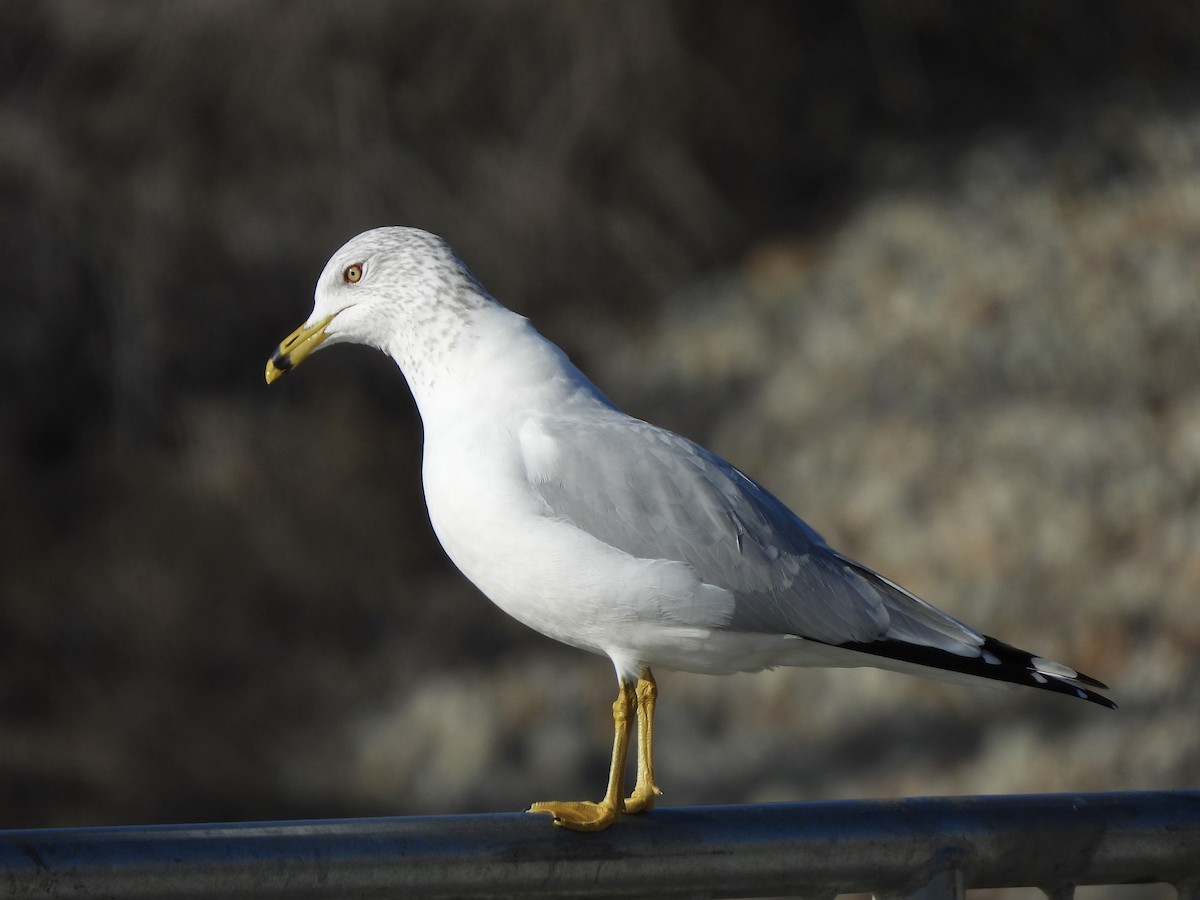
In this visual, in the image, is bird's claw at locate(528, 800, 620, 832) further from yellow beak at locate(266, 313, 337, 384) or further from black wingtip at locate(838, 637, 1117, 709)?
yellow beak at locate(266, 313, 337, 384)

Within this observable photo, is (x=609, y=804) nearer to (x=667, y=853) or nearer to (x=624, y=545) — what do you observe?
(x=667, y=853)

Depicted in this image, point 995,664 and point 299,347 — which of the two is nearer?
point 995,664

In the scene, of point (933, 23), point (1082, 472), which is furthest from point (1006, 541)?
point (933, 23)

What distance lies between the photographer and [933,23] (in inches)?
269

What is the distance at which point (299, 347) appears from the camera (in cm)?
193

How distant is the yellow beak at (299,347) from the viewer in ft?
6.31

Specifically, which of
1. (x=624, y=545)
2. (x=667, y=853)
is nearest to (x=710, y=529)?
(x=624, y=545)

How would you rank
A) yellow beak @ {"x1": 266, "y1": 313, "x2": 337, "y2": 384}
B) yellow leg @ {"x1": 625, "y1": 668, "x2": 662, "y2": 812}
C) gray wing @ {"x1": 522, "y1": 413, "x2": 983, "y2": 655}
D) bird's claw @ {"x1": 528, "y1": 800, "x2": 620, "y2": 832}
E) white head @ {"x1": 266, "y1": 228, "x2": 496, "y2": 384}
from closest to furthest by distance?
bird's claw @ {"x1": 528, "y1": 800, "x2": 620, "y2": 832}
yellow leg @ {"x1": 625, "y1": 668, "x2": 662, "y2": 812}
gray wing @ {"x1": 522, "y1": 413, "x2": 983, "y2": 655}
white head @ {"x1": 266, "y1": 228, "x2": 496, "y2": 384}
yellow beak @ {"x1": 266, "y1": 313, "x2": 337, "y2": 384}

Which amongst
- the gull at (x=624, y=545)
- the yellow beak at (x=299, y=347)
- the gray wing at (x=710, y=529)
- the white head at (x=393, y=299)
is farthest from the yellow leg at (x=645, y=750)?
the yellow beak at (x=299, y=347)

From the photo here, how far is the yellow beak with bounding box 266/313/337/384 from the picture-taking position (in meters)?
1.92

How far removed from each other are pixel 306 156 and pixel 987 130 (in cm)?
311

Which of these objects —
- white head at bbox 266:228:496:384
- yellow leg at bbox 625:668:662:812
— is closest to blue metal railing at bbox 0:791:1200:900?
yellow leg at bbox 625:668:662:812

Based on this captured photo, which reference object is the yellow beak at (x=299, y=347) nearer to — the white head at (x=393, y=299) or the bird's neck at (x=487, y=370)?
the white head at (x=393, y=299)

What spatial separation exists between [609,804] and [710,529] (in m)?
0.38
